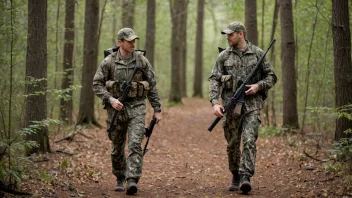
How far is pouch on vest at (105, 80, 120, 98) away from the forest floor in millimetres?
1554

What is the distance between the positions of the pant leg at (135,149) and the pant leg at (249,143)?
155 cm

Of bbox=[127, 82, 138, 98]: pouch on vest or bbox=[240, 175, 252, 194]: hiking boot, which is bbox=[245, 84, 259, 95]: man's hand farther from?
bbox=[127, 82, 138, 98]: pouch on vest

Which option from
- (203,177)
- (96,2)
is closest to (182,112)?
(96,2)

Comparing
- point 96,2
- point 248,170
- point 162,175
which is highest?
point 96,2

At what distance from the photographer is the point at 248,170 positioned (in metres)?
6.01

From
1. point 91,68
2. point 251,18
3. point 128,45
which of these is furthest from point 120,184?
point 251,18

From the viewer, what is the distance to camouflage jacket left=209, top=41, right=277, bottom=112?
636cm

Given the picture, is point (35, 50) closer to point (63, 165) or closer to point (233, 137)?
point (63, 165)

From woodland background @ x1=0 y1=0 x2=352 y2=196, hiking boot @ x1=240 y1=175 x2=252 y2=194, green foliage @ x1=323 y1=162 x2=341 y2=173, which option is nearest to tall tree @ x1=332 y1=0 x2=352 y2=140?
woodland background @ x1=0 y1=0 x2=352 y2=196

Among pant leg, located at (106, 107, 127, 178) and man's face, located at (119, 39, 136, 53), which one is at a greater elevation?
man's face, located at (119, 39, 136, 53)

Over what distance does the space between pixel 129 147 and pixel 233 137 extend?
167 cm

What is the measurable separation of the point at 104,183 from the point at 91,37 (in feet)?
19.5

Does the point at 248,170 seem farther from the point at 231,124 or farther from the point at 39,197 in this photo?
the point at 39,197

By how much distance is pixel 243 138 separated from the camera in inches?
244
